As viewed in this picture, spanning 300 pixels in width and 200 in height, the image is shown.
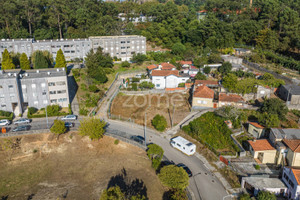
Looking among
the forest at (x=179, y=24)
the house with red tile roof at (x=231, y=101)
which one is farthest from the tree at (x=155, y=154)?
the forest at (x=179, y=24)

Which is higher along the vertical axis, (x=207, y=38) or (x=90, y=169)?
(x=207, y=38)

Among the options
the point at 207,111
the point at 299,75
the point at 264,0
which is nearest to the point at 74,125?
the point at 207,111

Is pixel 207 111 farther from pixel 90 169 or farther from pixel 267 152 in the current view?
pixel 90 169

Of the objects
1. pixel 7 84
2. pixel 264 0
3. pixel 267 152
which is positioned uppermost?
pixel 264 0

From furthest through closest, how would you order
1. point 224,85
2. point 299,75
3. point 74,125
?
point 299,75, point 224,85, point 74,125

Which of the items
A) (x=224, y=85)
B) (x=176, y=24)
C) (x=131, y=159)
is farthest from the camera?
(x=176, y=24)

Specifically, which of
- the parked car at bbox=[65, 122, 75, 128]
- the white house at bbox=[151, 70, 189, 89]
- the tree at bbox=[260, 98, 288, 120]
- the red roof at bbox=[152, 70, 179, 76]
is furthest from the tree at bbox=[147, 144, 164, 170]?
the red roof at bbox=[152, 70, 179, 76]
